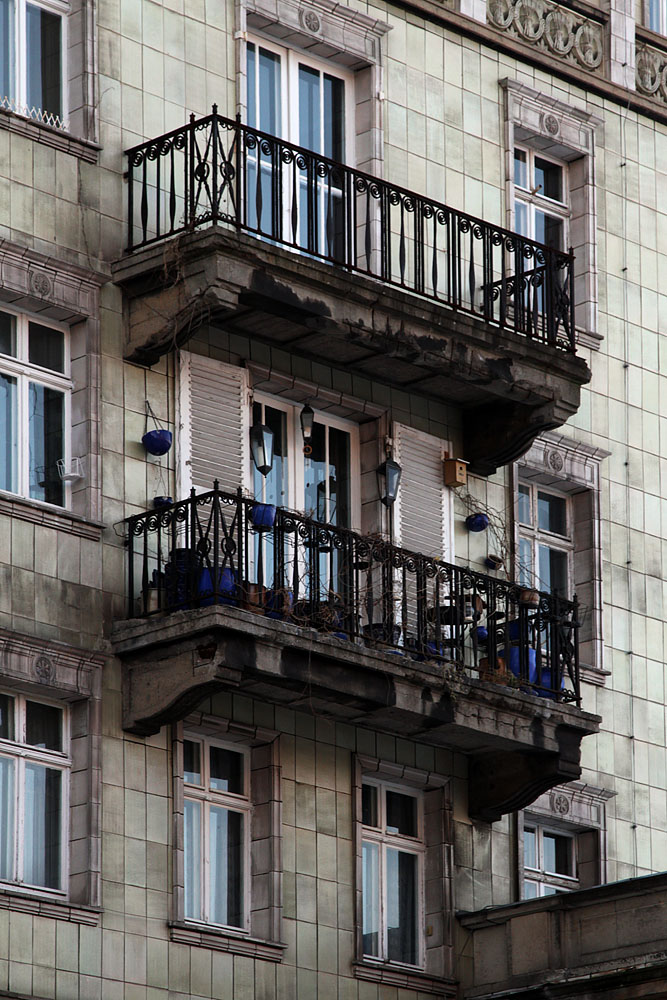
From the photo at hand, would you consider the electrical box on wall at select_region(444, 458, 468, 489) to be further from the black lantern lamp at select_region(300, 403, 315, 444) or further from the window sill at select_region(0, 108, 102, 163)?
the window sill at select_region(0, 108, 102, 163)

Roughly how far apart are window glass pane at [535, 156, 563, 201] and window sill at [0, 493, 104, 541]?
8.20 meters

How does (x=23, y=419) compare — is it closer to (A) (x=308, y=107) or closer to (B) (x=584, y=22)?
(A) (x=308, y=107)

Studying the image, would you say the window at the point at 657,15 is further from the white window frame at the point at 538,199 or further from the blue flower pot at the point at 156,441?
the blue flower pot at the point at 156,441

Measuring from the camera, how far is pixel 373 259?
1077 inches

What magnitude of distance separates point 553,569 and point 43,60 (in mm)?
7904

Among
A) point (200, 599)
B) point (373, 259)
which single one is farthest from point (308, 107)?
point (200, 599)

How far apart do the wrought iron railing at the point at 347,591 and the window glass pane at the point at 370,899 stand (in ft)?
6.48

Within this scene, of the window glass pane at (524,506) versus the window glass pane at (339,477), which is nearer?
the window glass pane at (339,477)

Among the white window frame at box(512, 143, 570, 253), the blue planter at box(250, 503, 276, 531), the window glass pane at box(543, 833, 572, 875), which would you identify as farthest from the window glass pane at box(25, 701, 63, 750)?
the white window frame at box(512, 143, 570, 253)

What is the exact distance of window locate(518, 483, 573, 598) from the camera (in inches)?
1131

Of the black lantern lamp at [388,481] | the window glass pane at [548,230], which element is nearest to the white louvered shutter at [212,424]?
the black lantern lamp at [388,481]

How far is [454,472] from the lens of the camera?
27.5m

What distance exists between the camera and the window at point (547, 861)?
27.8m

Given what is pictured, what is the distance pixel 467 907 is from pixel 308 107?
8111 mm
